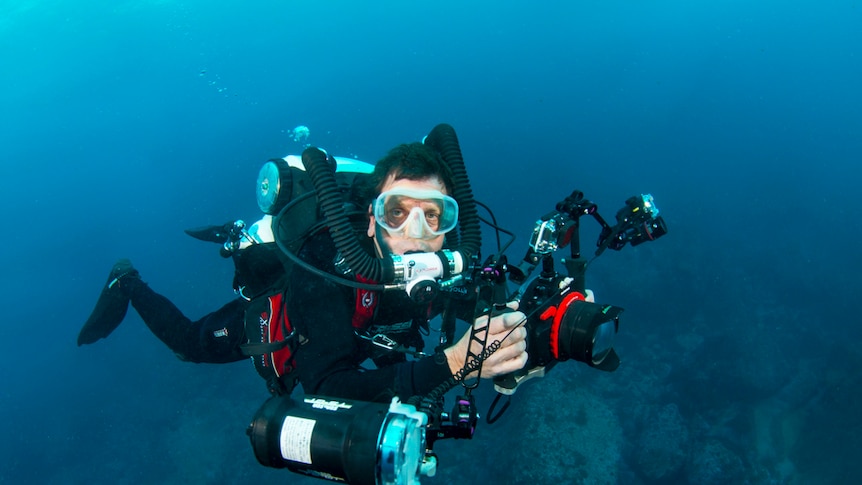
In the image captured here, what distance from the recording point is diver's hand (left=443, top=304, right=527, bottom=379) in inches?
95.0

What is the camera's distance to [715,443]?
427 inches

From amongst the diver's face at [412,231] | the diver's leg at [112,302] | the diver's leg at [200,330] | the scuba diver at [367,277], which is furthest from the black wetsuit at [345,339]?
the diver's leg at [112,302]

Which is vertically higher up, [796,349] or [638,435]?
[796,349]

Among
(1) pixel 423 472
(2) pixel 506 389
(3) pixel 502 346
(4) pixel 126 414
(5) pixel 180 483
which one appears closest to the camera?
(1) pixel 423 472

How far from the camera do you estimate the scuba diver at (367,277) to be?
8.78 ft

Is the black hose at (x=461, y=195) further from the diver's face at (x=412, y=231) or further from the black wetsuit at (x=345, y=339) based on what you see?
the black wetsuit at (x=345, y=339)

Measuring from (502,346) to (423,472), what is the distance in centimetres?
73

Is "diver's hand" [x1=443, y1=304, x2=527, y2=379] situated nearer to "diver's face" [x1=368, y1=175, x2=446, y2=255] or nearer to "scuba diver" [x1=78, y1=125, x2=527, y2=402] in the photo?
"scuba diver" [x1=78, y1=125, x2=527, y2=402]

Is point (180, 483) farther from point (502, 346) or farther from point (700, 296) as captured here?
point (700, 296)

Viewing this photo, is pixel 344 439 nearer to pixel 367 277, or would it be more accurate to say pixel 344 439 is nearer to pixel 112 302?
pixel 367 277

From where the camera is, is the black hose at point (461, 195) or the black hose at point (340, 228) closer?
the black hose at point (340, 228)

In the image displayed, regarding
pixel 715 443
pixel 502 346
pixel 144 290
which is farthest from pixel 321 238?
pixel 715 443

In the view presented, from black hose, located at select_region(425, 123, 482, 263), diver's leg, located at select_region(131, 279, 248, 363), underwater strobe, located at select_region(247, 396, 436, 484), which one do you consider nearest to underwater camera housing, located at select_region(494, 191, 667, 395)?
black hose, located at select_region(425, 123, 482, 263)

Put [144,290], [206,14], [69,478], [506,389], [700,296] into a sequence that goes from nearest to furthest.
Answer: [506,389]
[144,290]
[69,478]
[700,296]
[206,14]
